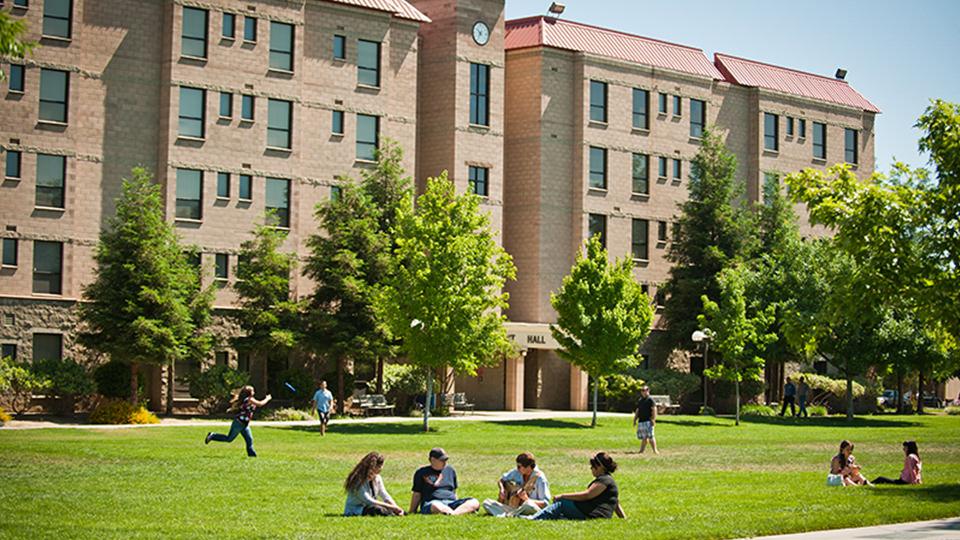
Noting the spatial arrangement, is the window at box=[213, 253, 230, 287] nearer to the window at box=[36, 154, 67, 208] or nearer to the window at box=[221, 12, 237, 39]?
the window at box=[36, 154, 67, 208]

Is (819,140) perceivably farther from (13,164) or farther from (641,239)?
(13,164)

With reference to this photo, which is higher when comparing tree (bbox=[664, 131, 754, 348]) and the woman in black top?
tree (bbox=[664, 131, 754, 348])

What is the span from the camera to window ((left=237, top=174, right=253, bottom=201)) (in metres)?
54.8

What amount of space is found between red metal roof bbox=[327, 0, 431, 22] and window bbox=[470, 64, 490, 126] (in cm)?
331

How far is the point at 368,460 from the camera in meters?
19.8

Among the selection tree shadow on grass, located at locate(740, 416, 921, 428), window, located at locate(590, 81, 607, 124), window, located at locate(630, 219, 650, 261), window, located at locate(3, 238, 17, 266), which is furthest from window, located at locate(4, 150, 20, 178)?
tree shadow on grass, located at locate(740, 416, 921, 428)

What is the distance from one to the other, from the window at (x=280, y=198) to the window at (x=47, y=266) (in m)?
8.94

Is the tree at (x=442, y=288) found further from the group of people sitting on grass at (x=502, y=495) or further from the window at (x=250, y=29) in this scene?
the group of people sitting on grass at (x=502, y=495)

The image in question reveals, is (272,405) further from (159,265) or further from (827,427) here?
(827,427)

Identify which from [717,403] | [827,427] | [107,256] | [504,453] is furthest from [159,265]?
[717,403]

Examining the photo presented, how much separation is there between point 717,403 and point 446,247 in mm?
27028

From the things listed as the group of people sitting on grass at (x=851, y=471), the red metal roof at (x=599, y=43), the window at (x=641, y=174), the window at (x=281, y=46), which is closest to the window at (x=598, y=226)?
the window at (x=641, y=174)

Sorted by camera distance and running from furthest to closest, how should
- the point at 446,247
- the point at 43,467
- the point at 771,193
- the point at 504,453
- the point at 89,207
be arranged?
1. the point at 771,193
2. the point at 89,207
3. the point at 446,247
4. the point at 504,453
5. the point at 43,467

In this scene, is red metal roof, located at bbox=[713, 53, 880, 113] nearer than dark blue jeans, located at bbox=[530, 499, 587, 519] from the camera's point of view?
No
